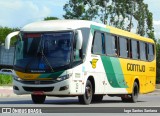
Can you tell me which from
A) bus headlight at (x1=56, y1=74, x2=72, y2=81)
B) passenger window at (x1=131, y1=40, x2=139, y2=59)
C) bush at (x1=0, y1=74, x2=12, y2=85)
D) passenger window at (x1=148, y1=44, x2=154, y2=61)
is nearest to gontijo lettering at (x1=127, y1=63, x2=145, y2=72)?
passenger window at (x1=131, y1=40, x2=139, y2=59)

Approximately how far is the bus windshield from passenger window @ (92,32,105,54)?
5.19 ft

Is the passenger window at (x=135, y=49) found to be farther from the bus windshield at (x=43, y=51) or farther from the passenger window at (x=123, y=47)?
the bus windshield at (x=43, y=51)

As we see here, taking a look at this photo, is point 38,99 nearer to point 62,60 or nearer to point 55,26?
point 62,60

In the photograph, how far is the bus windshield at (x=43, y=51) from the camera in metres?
22.2

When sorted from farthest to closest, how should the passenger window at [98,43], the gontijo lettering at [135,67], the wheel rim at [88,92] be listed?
the gontijo lettering at [135,67], the passenger window at [98,43], the wheel rim at [88,92]

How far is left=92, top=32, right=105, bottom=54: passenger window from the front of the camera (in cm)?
2380

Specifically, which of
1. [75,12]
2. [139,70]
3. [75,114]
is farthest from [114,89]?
[75,12]

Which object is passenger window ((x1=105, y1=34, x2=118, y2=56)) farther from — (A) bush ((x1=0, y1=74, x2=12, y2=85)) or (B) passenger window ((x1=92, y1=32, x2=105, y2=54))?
(A) bush ((x1=0, y1=74, x2=12, y2=85))

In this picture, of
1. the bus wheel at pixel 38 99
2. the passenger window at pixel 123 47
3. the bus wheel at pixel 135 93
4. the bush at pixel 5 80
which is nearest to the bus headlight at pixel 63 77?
the bus wheel at pixel 38 99

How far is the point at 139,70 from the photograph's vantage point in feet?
97.7

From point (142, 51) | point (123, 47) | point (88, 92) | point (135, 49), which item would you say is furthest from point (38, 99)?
point (142, 51)

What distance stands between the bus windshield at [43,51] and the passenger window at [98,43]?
5.19 ft

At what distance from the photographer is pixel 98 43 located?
952 inches

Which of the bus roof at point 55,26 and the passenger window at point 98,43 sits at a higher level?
the bus roof at point 55,26
